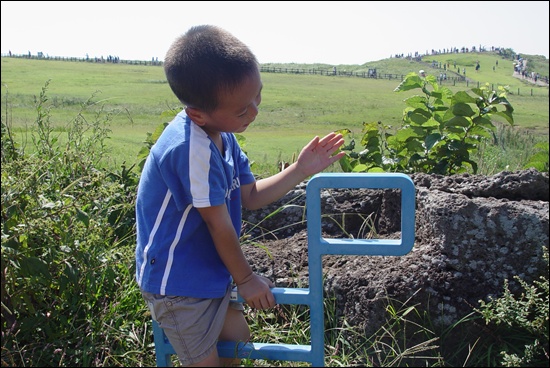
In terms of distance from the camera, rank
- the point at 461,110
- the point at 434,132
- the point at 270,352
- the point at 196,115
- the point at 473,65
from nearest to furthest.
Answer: the point at 196,115, the point at 270,352, the point at 461,110, the point at 434,132, the point at 473,65

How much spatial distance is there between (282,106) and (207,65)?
4.28 metres

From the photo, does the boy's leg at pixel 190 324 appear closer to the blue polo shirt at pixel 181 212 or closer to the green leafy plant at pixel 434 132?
the blue polo shirt at pixel 181 212

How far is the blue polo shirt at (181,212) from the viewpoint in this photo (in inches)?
79.5

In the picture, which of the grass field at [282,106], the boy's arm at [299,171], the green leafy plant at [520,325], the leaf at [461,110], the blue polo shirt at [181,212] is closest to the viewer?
the blue polo shirt at [181,212]

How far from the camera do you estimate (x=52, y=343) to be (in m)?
2.65

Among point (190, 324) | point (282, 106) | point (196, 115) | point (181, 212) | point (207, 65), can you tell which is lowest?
point (190, 324)

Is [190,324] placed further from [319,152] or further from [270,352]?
[319,152]

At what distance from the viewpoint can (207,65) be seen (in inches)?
79.7

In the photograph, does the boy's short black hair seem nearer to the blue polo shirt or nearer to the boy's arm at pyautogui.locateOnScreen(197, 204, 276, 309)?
the blue polo shirt

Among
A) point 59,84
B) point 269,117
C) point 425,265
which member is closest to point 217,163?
point 425,265

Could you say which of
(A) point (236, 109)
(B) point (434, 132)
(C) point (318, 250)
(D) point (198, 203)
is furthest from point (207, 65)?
(B) point (434, 132)

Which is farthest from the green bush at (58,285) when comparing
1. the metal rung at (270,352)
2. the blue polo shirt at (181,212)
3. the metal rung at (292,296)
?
the metal rung at (292,296)

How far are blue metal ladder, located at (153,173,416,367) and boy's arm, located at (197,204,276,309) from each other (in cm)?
8

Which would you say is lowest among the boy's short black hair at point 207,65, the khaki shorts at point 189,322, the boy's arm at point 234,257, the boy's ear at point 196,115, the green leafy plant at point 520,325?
the green leafy plant at point 520,325
